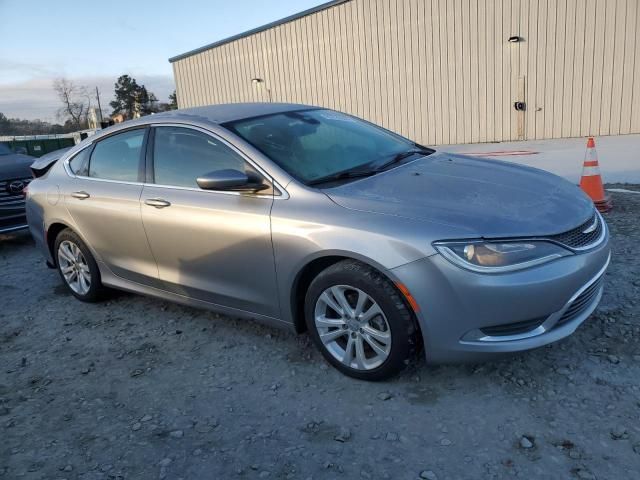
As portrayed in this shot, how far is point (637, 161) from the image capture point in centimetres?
884

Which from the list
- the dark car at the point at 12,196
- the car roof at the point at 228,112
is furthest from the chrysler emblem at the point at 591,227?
the dark car at the point at 12,196

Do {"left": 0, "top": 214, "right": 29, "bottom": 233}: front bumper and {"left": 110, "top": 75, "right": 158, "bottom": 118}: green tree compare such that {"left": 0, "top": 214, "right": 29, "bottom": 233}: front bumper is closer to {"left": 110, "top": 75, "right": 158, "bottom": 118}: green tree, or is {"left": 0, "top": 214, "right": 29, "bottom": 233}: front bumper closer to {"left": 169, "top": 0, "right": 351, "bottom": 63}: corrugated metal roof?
{"left": 169, "top": 0, "right": 351, "bottom": 63}: corrugated metal roof

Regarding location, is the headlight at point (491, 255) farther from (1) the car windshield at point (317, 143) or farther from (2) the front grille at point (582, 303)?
(1) the car windshield at point (317, 143)

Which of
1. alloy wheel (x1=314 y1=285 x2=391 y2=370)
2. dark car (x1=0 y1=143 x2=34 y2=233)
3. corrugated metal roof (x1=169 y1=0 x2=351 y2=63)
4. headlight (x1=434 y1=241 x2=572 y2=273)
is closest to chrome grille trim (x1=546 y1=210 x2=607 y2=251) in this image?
headlight (x1=434 y1=241 x2=572 y2=273)

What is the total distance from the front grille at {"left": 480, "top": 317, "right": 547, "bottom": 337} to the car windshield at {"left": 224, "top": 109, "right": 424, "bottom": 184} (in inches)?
49.8

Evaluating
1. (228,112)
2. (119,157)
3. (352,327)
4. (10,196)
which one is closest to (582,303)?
(352,327)

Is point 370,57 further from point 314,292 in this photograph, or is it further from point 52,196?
point 314,292

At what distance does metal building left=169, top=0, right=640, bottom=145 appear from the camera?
43.3ft

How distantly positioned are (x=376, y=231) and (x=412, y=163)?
1069 millimetres

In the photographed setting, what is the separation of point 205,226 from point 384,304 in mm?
1338

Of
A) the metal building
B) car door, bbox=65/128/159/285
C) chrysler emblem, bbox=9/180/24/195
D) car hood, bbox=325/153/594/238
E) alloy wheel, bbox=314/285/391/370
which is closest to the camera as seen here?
car hood, bbox=325/153/594/238

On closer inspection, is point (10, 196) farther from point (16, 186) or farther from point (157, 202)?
point (157, 202)

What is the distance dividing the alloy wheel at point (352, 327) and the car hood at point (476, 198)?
1.65 feet

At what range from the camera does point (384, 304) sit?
107 inches
